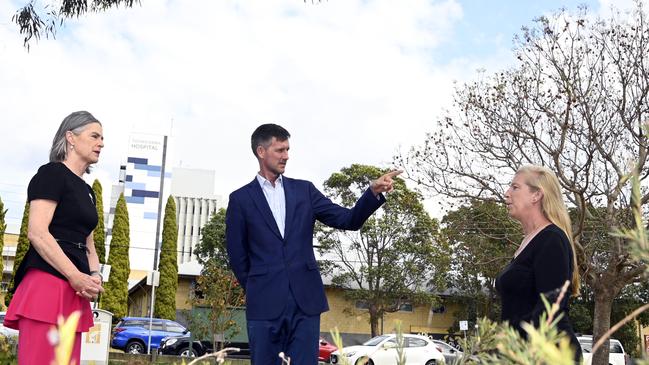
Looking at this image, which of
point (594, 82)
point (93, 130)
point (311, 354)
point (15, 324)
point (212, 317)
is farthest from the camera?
point (212, 317)

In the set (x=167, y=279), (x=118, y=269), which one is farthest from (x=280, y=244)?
(x=118, y=269)

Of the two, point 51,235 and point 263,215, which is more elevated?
point 263,215

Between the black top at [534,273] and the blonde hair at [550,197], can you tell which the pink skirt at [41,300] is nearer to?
the black top at [534,273]

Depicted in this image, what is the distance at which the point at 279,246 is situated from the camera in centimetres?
409

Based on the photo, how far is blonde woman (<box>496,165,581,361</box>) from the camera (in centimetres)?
336

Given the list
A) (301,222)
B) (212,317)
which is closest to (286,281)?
(301,222)

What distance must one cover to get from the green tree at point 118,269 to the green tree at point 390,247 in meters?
14.8

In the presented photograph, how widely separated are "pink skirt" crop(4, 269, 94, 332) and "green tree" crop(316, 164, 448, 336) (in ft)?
106

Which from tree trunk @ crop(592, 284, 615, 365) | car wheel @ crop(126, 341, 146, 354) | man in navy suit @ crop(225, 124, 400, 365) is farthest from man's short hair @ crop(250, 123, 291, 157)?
car wheel @ crop(126, 341, 146, 354)

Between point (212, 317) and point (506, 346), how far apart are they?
71.0ft

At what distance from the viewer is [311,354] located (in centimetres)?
394

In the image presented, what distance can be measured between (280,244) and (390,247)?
32.2 meters

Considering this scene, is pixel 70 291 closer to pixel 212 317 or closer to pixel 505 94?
pixel 505 94

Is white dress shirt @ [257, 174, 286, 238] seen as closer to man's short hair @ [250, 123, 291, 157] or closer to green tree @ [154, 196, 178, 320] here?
man's short hair @ [250, 123, 291, 157]
